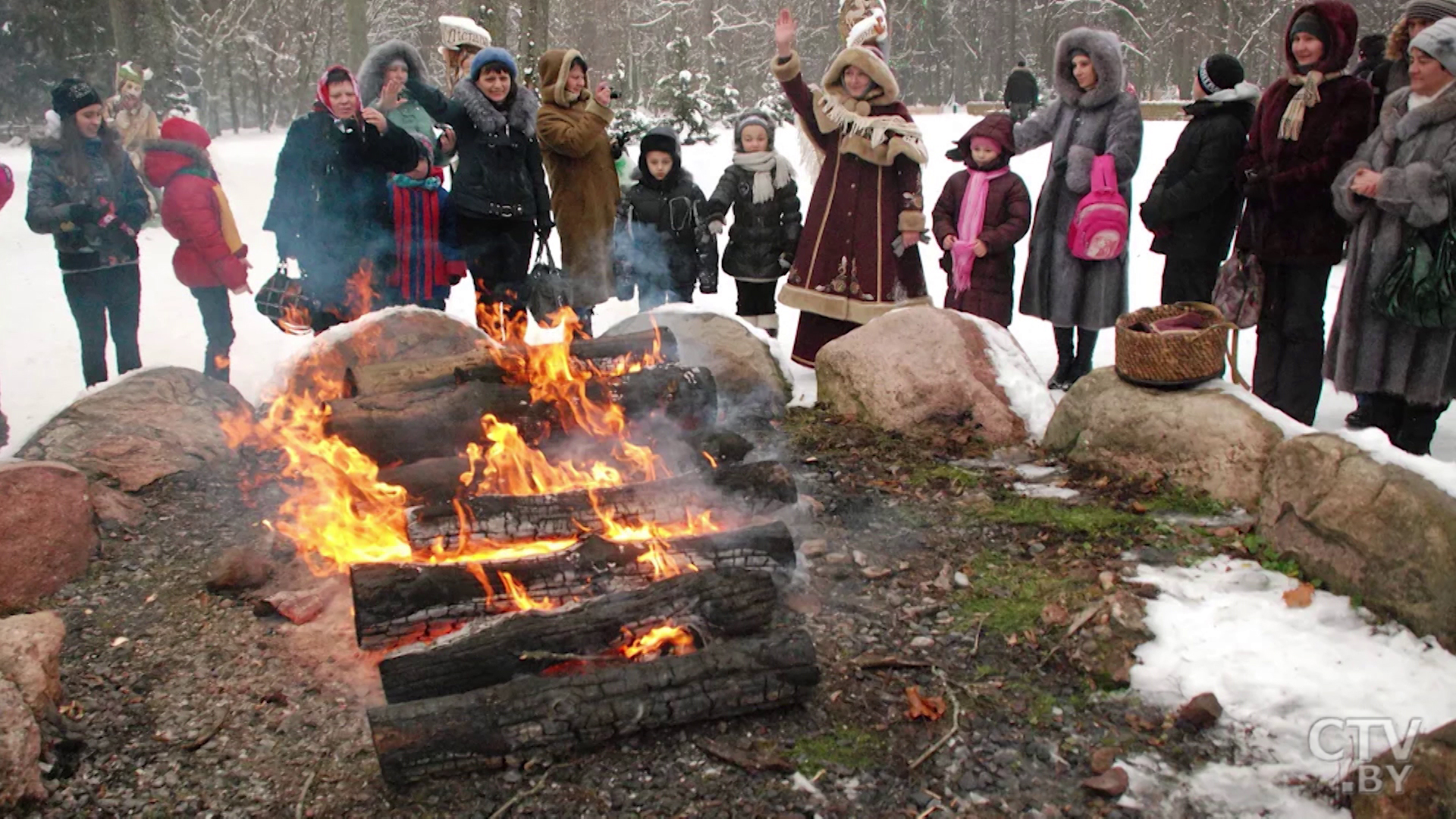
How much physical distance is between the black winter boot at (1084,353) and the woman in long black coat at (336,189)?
4871mm

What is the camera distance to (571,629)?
3.53 m

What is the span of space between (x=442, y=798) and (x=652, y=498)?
1.77 metres

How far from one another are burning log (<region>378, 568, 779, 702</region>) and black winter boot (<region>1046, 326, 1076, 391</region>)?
4.13 m

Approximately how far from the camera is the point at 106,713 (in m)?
Answer: 3.45

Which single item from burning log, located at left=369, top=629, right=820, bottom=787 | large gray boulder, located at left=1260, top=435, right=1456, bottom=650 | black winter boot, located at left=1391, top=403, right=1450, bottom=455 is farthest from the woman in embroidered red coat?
burning log, located at left=369, top=629, right=820, bottom=787

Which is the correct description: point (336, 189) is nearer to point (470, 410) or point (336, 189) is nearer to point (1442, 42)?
point (470, 410)

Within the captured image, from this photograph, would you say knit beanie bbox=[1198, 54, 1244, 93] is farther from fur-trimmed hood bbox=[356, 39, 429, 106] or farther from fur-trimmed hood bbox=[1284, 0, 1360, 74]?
fur-trimmed hood bbox=[356, 39, 429, 106]

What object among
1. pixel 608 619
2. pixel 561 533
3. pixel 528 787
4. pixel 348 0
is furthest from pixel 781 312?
pixel 348 0

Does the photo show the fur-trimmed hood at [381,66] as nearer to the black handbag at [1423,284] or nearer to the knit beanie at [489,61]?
the knit beanie at [489,61]

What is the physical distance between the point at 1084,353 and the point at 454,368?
14.7ft

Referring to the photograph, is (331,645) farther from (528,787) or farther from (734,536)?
(734,536)

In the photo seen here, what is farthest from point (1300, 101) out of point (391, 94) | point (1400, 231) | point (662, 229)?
point (391, 94)

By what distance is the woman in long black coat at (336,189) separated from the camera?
20.3ft

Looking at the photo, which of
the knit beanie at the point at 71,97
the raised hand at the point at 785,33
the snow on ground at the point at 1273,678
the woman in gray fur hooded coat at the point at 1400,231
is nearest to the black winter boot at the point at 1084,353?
the woman in gray fur hooded coat at the point at 1400,231
